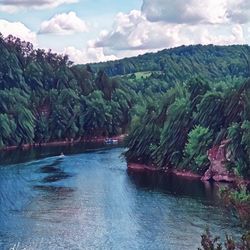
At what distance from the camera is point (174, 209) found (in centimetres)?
6669

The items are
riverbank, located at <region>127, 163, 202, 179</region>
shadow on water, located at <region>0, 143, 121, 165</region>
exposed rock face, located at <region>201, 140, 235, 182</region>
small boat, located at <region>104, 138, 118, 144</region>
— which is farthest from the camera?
small boat, located at <region>104, 138, 118, 144</region>

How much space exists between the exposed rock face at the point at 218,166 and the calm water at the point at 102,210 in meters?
4.03

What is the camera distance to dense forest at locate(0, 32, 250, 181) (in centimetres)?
9125

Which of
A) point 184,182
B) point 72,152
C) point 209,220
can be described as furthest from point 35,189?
point 72,152

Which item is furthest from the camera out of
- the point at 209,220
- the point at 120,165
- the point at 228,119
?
the point at 120,165

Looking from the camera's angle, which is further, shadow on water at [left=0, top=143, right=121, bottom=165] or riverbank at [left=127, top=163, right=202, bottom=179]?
shadow on water at [left=0, top=143, right=121, bottom=165]

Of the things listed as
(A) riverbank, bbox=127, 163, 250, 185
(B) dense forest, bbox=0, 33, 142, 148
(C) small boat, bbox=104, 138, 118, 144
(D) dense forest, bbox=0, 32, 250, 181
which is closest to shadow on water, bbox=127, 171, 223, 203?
(A) riverbank, bbox=127, 163, 250, 185

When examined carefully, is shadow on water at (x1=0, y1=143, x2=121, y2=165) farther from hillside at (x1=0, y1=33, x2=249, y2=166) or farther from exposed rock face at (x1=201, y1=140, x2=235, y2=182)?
exposed rock face at (x1=201, y1=140, x2=235, y2=182)

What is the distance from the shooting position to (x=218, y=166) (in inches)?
3413

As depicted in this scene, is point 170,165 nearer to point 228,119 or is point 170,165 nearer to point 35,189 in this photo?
point 228,119

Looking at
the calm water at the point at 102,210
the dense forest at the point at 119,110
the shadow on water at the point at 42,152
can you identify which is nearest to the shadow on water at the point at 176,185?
the calm water at the point at 102,210

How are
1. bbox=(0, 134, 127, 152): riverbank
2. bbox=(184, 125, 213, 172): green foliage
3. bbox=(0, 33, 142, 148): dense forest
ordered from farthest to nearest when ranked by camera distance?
bbox=(0, 33, 142, 148): dense forest < bbox=(0, 134, 127, 152): riverbank < bbox=(184, 125, 213, 172): green foliage

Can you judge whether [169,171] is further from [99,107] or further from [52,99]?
[52,99]

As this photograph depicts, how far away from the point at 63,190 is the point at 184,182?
651 inches
